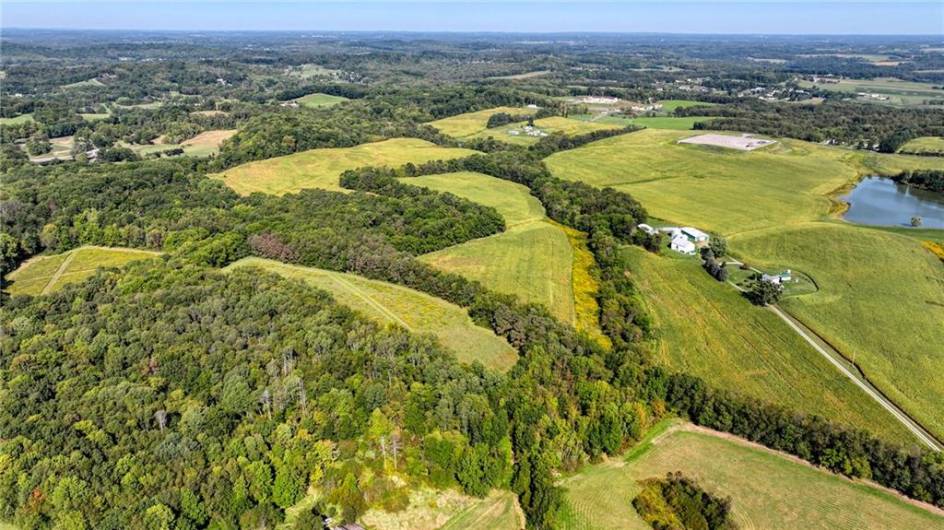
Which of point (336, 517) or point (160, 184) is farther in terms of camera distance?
point (160, 184)

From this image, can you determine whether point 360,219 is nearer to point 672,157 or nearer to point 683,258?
point 683,258

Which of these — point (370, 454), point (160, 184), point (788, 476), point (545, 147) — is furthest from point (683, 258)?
point (160, 184)

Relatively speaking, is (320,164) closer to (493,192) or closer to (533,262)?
(493,192)

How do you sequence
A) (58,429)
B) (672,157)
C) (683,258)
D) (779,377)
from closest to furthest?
(58,429), (779,377), (683,258), (672,157)

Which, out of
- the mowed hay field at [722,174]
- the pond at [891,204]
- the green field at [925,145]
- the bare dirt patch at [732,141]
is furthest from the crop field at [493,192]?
the green field at [925,145]

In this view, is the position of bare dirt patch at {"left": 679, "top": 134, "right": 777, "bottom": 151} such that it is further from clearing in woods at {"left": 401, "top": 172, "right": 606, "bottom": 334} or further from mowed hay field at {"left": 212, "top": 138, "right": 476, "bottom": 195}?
clearing in woods at {"left": 401, "top": 172, "right": 606, "bottom": 334}

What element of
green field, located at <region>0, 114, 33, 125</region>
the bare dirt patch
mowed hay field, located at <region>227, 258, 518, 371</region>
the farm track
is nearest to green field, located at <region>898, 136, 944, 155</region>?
the bare dirt patch
